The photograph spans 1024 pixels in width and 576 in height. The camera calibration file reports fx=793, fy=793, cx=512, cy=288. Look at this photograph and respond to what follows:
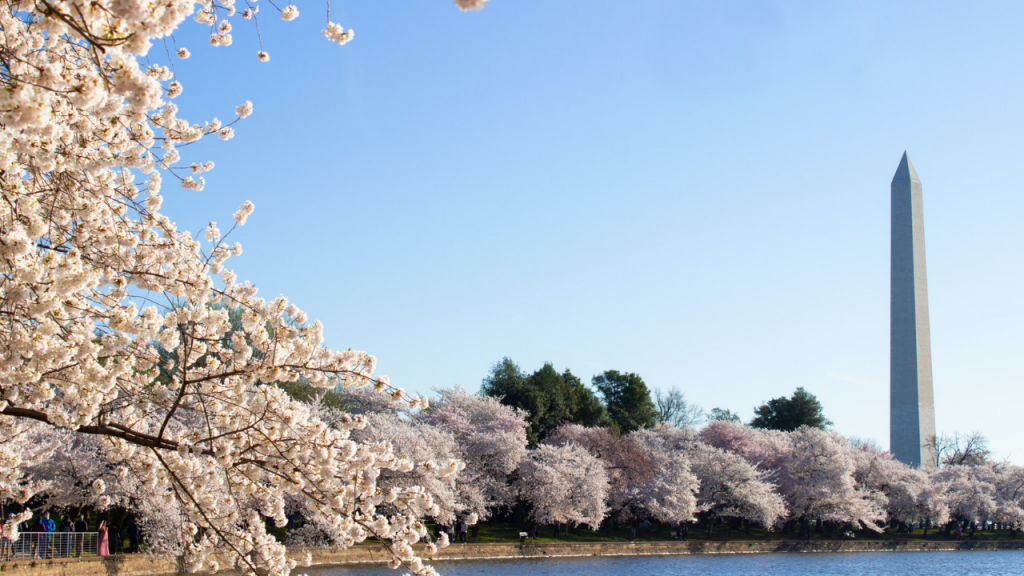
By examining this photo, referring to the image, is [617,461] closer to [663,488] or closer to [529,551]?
[663,488]

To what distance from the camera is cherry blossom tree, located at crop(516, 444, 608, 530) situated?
3173cm

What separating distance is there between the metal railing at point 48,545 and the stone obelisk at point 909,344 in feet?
136

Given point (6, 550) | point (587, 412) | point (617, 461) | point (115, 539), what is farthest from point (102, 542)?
point (587, 412)

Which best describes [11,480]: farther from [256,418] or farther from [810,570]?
[810,570]

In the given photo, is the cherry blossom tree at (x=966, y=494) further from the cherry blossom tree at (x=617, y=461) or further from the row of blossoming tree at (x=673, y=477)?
the cherry blossom tree at (x=617, y=461)

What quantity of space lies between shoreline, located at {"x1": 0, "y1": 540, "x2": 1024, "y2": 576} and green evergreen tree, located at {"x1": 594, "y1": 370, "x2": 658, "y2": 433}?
16232 millimetres

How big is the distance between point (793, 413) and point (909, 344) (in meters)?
13.5

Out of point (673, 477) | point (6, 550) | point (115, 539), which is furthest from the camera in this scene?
point (673, 477)

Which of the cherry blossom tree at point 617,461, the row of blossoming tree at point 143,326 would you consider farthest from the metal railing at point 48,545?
the cherry blossom tree at point 617,461

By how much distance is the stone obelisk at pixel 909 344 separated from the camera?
44000 millimetres

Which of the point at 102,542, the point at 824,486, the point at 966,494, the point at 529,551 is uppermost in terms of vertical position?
the point at 102,542

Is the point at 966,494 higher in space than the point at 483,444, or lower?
lower

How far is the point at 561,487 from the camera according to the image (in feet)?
104

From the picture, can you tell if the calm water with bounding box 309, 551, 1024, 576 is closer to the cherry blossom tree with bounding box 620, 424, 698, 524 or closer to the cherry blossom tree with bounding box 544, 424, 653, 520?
the cherry blossom tree with bounding box 620, 424, 698, 524
